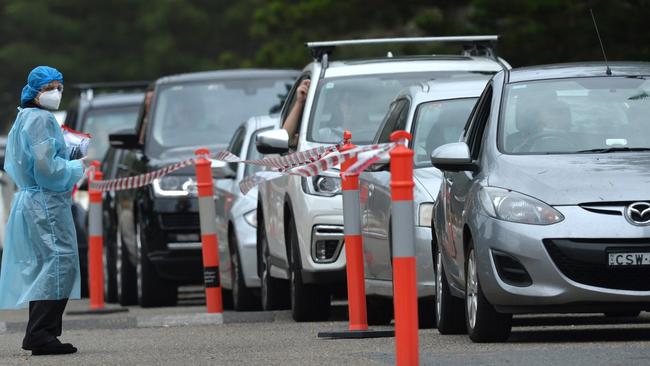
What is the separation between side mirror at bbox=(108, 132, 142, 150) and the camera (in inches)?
736

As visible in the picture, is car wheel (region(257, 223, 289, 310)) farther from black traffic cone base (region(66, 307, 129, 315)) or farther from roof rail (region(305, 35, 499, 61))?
black traffic cone base (region(66, 307, 129, 315))

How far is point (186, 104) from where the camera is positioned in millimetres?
19469

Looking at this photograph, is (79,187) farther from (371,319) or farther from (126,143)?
(371,319)

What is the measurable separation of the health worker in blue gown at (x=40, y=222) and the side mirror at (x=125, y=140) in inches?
277

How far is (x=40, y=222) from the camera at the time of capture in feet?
37.8

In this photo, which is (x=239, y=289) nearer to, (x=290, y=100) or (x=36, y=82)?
(x=290, y=100)

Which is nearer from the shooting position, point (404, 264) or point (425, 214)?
point (404, 264)

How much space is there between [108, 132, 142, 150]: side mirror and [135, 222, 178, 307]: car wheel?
2.41 feet

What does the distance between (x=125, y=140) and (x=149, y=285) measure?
1.35m

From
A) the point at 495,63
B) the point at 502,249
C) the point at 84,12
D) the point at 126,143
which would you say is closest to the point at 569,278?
the point at 502,249

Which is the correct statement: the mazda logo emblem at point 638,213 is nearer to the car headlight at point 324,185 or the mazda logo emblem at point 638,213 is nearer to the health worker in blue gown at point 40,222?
the health worker in blue gown at point 40,222

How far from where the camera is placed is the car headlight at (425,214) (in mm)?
12445

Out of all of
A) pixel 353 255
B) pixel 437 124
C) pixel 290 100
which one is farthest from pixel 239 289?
pixel 353 255

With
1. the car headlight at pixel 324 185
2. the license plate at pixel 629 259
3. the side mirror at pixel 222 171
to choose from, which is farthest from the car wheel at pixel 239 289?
the license plate at pixel 629 259
